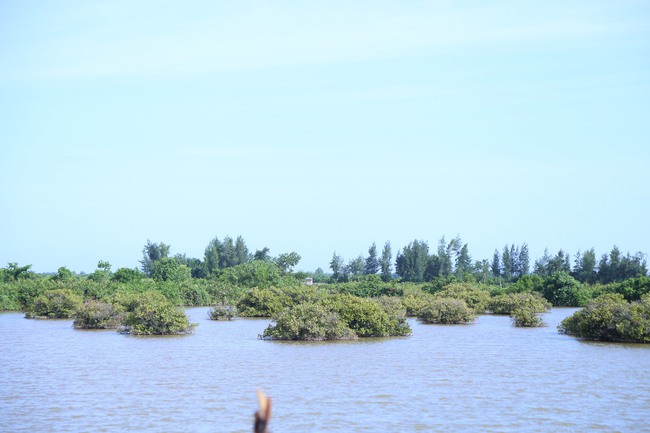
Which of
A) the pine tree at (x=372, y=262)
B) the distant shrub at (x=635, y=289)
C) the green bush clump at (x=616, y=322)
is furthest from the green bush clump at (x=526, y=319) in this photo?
the pine tree at (x=372, y=262)

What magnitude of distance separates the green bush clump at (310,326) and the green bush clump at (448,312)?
11.3 meters

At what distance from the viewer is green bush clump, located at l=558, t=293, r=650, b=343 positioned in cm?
2966

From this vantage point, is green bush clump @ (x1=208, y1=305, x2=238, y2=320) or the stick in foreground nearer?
the stick in foreground

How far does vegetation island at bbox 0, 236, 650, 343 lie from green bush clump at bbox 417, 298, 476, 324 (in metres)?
0.05

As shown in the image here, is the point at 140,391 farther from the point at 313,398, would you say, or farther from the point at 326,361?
the point at 326,361

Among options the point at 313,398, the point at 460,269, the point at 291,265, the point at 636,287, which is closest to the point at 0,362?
the point at 313,398

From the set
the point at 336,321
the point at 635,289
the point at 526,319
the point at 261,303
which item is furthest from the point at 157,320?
the point at 635,289

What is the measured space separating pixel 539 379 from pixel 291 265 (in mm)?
65429

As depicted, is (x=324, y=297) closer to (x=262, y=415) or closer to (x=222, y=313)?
(x=222, y=313)

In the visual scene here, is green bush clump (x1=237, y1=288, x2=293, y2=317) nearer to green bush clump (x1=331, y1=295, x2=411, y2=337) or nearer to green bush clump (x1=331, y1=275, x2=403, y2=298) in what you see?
green bush clump (x1=331, y1=295, x2=411, y2=337)

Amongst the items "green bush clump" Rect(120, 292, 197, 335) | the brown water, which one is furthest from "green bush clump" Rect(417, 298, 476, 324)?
"green bush clump" Rect(120, 292, 197, 335)

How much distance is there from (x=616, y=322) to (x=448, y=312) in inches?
494

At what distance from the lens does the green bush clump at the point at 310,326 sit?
101 ft

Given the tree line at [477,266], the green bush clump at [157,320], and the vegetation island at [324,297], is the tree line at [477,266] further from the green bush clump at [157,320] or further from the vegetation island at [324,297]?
the green bush clump at [157,320]
